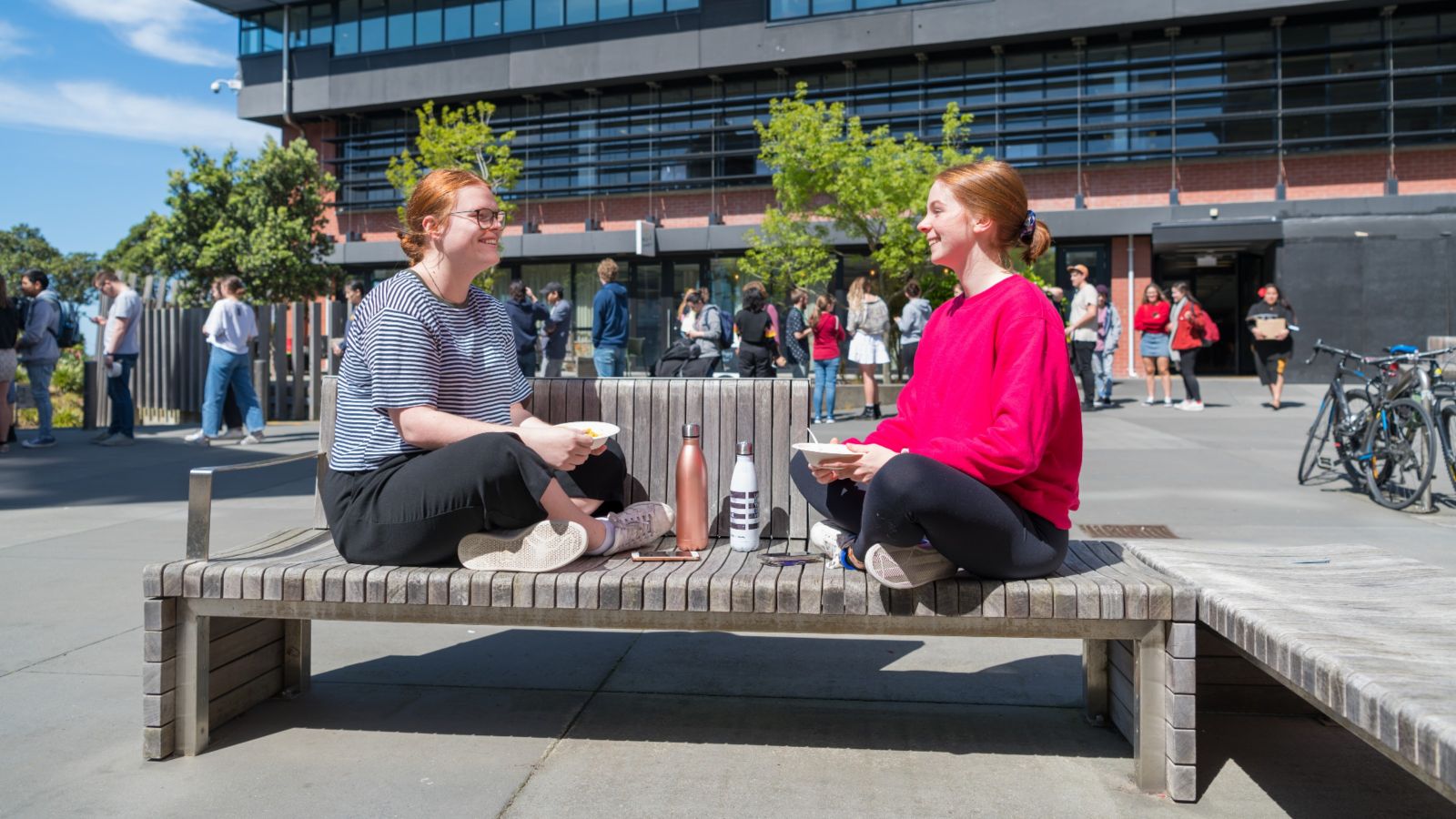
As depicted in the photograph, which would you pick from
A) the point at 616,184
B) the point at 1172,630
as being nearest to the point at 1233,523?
the point at 1172,630

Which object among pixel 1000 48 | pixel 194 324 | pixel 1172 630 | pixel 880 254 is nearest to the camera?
pixel 1172 630

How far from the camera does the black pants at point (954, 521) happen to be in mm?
2719

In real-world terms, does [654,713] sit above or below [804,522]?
below

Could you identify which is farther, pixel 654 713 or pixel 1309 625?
pixel 654 713

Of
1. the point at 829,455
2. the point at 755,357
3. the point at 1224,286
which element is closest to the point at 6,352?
the point at 755,357

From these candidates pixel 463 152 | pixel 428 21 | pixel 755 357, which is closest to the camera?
pixel 755 357

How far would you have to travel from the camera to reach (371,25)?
35.3 m

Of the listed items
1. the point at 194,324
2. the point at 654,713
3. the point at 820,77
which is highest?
the point at 820,77

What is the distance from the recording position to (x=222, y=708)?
343 centimetres

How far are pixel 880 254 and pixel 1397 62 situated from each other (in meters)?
13.9

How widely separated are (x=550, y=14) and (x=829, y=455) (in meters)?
32.7

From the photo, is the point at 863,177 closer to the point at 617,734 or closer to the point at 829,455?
the point at 617,734

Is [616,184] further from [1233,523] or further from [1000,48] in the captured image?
[1233,523]

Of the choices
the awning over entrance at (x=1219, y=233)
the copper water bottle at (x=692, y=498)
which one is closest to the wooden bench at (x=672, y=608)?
the copper water bottle at (x=692, y=498)
